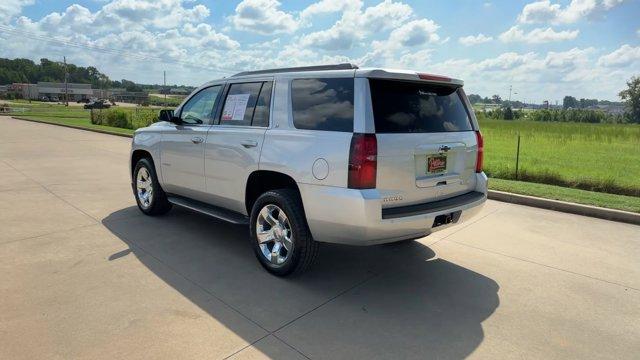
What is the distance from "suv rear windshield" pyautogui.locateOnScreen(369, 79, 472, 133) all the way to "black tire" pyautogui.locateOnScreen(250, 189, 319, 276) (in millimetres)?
1008

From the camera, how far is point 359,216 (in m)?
3.45

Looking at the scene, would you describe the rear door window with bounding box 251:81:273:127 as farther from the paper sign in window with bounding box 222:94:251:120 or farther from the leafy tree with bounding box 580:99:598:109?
the leafy tree with bounding box 580:99:598:109

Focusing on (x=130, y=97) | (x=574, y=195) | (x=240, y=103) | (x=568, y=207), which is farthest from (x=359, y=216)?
(x=130, y=97)

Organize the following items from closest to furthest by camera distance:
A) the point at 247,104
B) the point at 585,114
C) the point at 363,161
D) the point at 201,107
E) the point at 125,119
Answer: the point at 363,161 < the point at 247,104 < the point at 201,107 < the point at 125,119 < the point at 585,114

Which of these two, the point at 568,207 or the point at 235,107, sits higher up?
the point at 235,107

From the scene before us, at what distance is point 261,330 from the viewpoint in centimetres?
322

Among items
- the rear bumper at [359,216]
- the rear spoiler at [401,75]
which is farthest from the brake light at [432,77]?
the rear bumper at [359,216]

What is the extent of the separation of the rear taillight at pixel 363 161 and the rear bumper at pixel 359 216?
7 cm

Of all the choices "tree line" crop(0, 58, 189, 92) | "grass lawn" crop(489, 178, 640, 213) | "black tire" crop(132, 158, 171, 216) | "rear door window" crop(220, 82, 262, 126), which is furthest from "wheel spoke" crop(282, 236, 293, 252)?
"tree line" crop(0, 58, 189, 92)

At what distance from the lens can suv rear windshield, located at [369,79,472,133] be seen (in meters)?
3.64

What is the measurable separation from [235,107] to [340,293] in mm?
2275

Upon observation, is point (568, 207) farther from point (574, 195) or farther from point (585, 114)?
point (585, 114)

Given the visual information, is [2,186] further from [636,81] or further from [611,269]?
[636,81]

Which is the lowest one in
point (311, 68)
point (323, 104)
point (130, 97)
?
point (323, 104)
